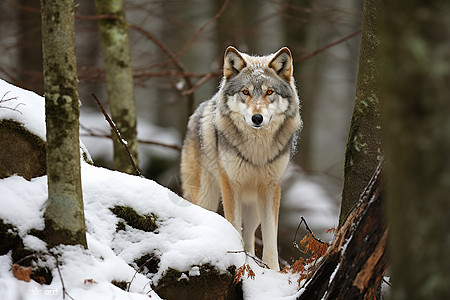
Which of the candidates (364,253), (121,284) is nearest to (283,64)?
(364,253)

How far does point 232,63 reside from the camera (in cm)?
505

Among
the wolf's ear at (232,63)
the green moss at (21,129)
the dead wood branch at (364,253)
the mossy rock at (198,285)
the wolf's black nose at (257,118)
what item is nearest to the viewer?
the dead wood branch at (364,253)

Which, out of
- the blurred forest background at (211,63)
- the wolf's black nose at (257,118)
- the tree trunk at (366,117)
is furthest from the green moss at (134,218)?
the blurred forest background at (211,63)

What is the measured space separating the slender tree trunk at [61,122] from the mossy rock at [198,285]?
0.70 m

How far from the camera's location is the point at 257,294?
3338mm

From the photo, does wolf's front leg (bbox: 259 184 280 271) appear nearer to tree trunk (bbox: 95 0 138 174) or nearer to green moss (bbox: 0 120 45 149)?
tree trunk (bbox: 95 0 138 174)

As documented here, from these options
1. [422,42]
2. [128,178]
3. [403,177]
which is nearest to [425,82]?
[422,42]

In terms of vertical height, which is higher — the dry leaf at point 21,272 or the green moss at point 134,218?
the green moss at point 134,218

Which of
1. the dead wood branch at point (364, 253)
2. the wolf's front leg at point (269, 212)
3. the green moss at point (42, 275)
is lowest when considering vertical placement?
the wolf's front leg at point (269, 212)

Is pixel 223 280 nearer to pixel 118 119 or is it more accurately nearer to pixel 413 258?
pixel 413 258

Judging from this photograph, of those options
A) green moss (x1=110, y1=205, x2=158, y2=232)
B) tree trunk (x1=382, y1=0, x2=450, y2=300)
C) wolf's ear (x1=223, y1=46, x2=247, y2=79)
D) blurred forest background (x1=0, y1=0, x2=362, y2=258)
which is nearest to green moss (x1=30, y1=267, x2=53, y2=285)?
green moss (x1=110, y1=205, x2=158, y2=232)

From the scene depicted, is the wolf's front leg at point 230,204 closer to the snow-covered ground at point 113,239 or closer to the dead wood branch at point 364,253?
the snow-covered ground at point 113,239

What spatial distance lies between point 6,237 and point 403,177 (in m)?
2.32

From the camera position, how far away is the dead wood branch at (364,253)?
2.57 meters
